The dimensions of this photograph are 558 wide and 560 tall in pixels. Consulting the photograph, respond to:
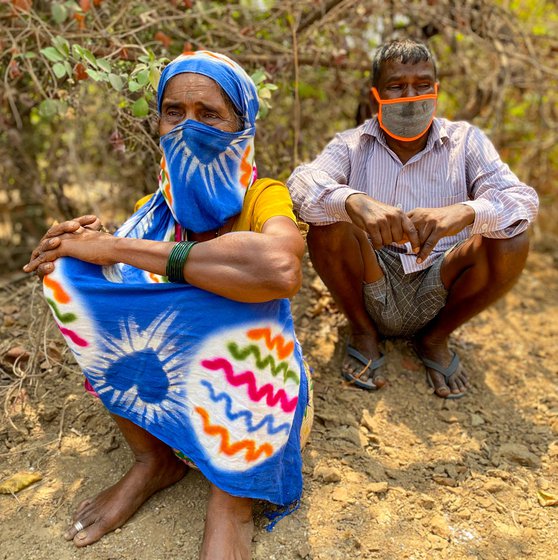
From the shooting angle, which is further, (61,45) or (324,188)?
(61,45)

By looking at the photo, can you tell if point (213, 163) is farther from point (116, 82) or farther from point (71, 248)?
point (116, 82)

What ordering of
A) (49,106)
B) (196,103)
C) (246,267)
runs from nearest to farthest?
(246,267), (196,103), (49,106)

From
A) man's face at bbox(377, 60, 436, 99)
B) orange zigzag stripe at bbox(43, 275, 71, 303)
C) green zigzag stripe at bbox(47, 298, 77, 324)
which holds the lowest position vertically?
green zigzag stripe at bbox(47, 298, 77, 324)

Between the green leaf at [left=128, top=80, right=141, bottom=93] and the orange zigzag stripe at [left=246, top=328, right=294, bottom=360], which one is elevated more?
the green leaf at [left=128, top=80, right=141, bottom=93]

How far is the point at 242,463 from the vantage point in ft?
5.76

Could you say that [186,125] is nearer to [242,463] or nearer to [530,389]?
[242,463]

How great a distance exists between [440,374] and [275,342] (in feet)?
3.64

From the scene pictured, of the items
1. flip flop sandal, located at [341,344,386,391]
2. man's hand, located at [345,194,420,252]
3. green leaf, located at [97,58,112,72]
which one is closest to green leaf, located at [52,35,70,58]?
green leaf, located at [97,58,112,72]

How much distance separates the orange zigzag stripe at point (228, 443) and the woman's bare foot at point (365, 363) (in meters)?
0.85

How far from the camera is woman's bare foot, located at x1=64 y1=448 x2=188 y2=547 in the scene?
183 centimetres

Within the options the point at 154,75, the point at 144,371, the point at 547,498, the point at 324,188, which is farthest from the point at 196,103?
the point at 547,498

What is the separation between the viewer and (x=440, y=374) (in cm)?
257

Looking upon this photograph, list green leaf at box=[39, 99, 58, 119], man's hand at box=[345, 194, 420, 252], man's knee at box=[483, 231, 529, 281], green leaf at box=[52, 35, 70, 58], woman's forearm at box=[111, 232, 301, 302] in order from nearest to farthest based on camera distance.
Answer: woman's forearm at box=[111, 232, 301, 302], man's hand at box=[345, 194, 420, 252], man's knee at box=[483, 231, 529, 281], green leaf at box=[52, 35, 70, 58], green leaf at box=[39, 99, 58, 119]

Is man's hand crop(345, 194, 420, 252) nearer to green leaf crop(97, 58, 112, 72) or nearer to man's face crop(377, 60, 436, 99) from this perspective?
man's face crop(377, 60, 436, 99)
